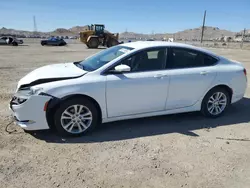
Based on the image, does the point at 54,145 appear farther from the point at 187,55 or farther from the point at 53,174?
the point at 187,55

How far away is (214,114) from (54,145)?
334cm

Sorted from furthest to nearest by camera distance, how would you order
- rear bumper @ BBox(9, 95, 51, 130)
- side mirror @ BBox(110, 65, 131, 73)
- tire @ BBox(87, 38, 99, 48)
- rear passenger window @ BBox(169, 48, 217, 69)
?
tire @ BBox(87, 38, 99, 48) → rear passenger window @ BBox(169, 48, 217, 69) → side mirror @ BBox(110, 65, 131, 73) → rear bumper @ BBox(9, 95, 51, 130)

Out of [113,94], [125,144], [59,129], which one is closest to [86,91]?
[113,94]

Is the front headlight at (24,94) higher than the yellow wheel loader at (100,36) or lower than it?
lower

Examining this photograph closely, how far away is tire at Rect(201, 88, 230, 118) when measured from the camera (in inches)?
204

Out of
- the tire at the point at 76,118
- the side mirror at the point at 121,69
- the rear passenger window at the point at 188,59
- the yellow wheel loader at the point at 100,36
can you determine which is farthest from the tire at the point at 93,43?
the tire at the point at 76,118

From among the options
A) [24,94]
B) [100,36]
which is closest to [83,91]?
[24,94]

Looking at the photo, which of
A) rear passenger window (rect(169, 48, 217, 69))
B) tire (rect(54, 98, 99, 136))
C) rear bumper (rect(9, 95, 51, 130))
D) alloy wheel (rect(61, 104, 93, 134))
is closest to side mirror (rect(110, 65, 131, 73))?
tire (rect(54, 98, 99, 136))

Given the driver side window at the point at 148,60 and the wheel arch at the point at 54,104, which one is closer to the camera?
the wheel arch at the point at 54,104

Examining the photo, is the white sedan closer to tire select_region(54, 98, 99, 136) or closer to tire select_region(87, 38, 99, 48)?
tire select_region(54, 98, 99, 136)

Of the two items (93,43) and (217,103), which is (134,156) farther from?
(93,43)

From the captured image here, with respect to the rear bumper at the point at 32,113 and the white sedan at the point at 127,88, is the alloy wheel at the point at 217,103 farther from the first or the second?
the rear bumper at the point at 32,113

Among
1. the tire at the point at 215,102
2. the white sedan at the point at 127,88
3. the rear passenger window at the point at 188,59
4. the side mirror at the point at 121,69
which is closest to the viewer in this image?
the white sedan at the point at 127,88

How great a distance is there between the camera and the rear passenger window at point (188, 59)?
487 centimetres
